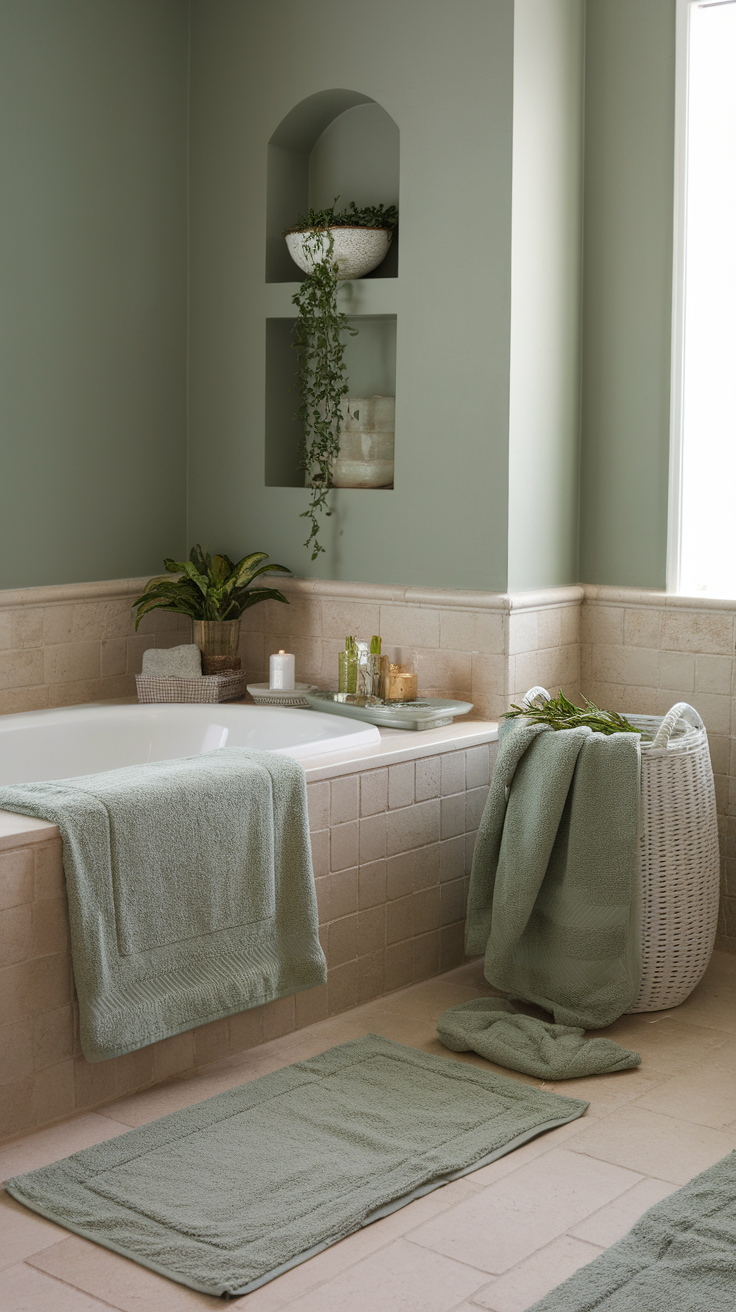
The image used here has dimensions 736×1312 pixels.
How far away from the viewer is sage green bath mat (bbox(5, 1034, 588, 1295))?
1919 mm

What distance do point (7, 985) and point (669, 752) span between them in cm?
144

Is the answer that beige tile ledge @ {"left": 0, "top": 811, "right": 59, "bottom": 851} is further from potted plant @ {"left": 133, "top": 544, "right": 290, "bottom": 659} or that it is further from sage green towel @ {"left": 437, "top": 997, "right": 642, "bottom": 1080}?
potted plant @ {"left": 133, "top": 544, "right": 290, "bottom": 659}

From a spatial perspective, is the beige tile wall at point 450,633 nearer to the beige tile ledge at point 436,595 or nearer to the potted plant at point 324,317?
the beige tile ledge at point 436,595

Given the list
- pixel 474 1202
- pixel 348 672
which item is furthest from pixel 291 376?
pixel 474 1202

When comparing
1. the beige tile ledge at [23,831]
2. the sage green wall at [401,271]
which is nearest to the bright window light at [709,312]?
the sage green wall at [401,271]

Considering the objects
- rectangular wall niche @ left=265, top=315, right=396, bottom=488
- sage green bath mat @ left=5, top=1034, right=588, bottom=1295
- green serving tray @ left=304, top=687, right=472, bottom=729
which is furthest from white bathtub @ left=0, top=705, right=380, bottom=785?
sage green bath mat @ left=5, top=1034, right=588, bottom=1295

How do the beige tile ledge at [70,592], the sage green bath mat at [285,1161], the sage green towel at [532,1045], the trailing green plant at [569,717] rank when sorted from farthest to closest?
the beige tile ledge at [70,592]
the trailing green plant at [569,717]
the sage green towel at [532,1045]
the sage green bath mat at [285,1161]

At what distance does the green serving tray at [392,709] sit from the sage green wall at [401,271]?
1.10ft

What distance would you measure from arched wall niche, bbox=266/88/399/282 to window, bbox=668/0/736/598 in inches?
31.4

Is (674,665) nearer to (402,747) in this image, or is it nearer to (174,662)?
(402,747)

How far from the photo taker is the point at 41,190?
3400 mm

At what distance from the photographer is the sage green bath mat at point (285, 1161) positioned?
1.92 m

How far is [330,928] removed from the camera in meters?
2.80

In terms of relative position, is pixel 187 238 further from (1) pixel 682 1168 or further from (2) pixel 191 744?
(1) pixel 682 1168
